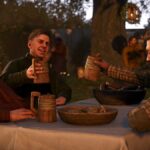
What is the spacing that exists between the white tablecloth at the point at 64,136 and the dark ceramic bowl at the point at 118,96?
59 cm

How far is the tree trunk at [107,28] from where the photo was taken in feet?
41.8

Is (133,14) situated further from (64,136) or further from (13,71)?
(64,136)

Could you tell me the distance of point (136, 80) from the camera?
3600 mm

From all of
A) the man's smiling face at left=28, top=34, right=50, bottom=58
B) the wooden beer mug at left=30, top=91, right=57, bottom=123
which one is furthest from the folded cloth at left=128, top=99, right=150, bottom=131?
the man's smiling face at left=28, top=34, right=50, bottom=58

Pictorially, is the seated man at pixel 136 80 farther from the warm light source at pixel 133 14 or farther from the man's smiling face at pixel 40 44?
the warm light source at pixel 133 14

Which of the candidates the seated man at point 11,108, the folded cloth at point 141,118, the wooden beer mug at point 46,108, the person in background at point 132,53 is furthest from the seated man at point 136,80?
the person in background at point 132,53

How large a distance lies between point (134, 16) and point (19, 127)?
683 cm

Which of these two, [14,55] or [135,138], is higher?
[135,138]

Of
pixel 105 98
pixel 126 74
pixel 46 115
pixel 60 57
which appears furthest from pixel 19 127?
pixel 60 57

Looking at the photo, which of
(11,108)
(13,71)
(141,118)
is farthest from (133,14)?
(141,118)

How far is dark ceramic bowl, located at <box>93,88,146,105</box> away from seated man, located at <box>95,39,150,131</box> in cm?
19

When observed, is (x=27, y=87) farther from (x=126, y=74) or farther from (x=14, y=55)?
(x=14, y=55)

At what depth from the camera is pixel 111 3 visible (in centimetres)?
1260

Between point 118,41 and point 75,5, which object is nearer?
point 118,41
